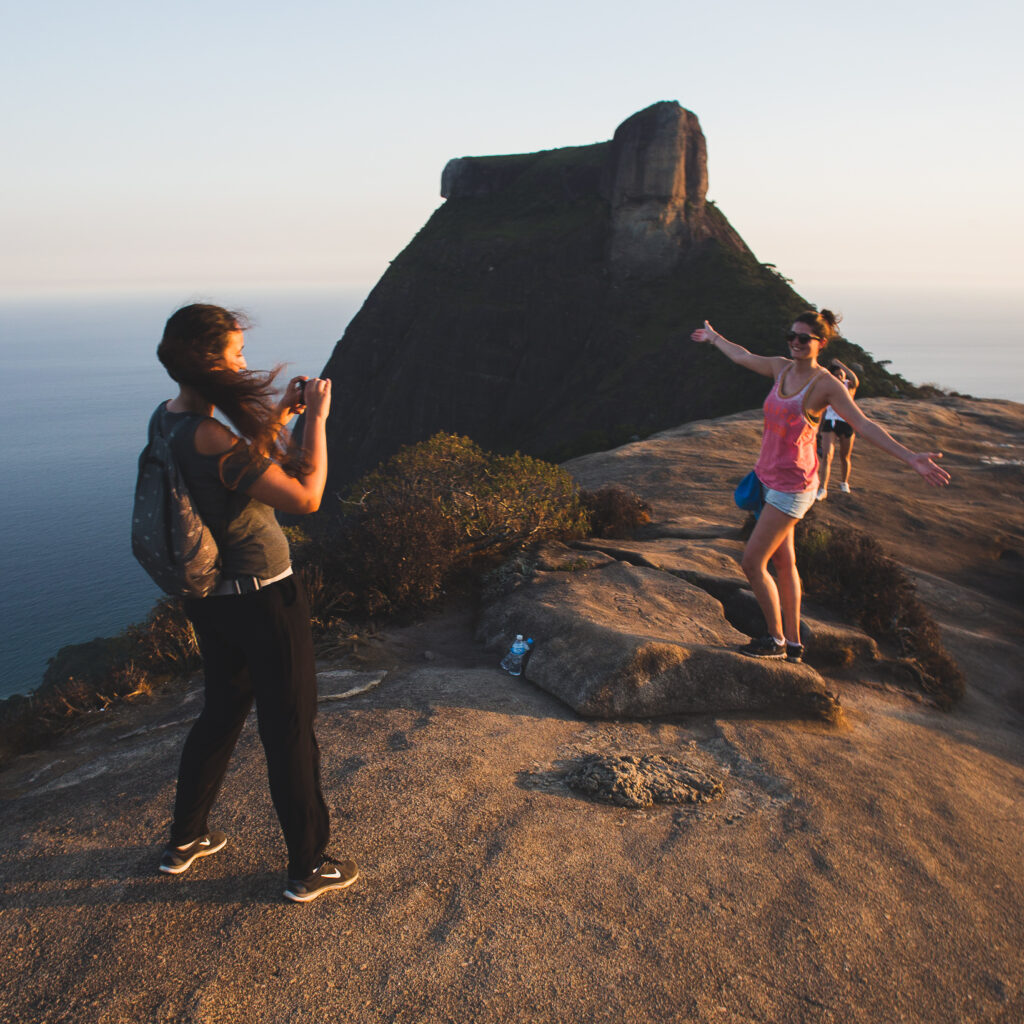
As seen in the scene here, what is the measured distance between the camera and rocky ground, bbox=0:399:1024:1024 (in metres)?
2.48

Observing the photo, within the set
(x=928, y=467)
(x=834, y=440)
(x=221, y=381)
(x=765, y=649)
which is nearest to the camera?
(x=221, y=381)

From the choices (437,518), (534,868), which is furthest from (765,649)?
(437,518)

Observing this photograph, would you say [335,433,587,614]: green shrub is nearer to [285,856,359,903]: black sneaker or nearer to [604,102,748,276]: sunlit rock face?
[285,856,359,903]: black sneaker

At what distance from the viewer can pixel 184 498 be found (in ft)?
8.07

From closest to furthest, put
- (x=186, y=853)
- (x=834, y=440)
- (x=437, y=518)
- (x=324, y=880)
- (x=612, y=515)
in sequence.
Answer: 1. (x=324, y=880)
2. (x=186, y=853)
3. (x=437, y=518)
4. (x=612, y=515)
5. (x=834, y=440)

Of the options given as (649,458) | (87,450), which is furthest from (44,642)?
(87,450)

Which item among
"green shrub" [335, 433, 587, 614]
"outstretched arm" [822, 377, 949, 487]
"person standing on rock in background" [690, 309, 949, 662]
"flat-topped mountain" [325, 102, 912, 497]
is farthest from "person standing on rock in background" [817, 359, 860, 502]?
"flat-topped mountain" [325, 102, 912, 497]

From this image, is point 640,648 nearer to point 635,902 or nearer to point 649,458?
point 635,902

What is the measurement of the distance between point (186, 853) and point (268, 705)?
0.86 m

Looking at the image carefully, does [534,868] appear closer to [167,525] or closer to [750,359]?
[167,525]

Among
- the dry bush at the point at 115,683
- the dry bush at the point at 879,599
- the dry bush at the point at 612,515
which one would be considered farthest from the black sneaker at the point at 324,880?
the dry bush at the point at 612,515

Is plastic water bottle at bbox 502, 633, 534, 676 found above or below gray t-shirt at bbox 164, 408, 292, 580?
below

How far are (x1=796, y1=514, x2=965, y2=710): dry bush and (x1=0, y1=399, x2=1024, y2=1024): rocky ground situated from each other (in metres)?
0.62

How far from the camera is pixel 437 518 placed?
253 inches
